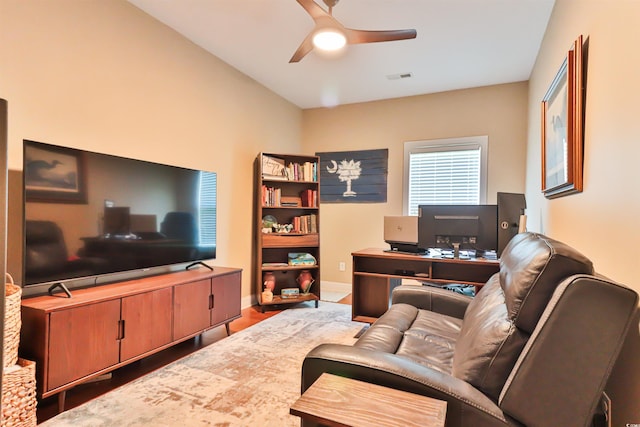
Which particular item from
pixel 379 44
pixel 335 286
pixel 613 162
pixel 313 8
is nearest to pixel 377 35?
pixel 313 8

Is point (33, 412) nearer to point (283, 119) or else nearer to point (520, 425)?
point (520, 425)

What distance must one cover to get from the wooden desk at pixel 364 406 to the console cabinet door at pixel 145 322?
1674 millimetres

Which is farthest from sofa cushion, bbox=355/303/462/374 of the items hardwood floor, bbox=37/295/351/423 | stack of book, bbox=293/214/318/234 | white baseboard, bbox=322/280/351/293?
white baseboard, bbox=322/280/351/293

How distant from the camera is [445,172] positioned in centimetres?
448

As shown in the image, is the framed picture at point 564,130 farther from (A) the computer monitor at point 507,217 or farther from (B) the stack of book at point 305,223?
(B) the stack of book at point 305,223

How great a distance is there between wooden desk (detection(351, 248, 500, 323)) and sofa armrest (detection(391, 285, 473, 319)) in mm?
510

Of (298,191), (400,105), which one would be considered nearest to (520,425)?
(298,191)

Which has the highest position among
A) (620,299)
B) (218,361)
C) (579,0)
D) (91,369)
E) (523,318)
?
(579,0)

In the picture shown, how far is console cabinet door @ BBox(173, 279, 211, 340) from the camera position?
257 centimetres

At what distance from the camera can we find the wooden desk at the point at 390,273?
2.95m

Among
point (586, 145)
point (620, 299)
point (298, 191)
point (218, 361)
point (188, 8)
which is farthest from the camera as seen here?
point (298, 191)

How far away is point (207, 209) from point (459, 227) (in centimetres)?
244

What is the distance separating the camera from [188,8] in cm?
272

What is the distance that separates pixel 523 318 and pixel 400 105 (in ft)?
13.5
